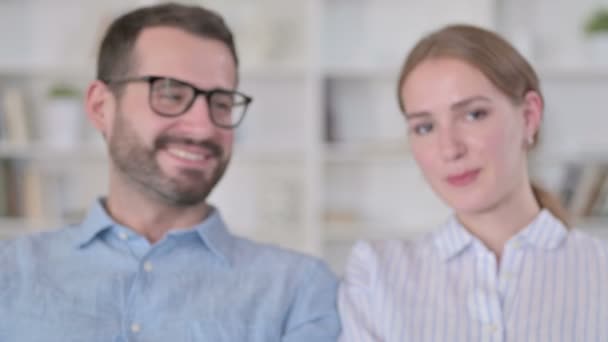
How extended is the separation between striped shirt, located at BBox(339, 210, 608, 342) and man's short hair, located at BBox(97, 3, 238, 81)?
570mm

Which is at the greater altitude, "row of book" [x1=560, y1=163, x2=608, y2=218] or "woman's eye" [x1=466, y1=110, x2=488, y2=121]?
"woman's eye" [x1=466, y1=110, x2=488, y2=121]

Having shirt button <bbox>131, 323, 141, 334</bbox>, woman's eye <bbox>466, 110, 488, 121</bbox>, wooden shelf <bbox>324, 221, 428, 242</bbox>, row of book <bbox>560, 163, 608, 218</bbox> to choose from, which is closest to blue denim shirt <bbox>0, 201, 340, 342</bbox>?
shirt button <bbox>131, 323, 141, 334</bbox>

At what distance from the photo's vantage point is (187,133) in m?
1.51

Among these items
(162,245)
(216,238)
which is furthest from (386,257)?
(162,245)

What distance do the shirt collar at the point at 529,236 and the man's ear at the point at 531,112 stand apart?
0.16 m

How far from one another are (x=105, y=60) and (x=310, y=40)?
1654 millimetres

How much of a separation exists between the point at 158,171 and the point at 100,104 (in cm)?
24

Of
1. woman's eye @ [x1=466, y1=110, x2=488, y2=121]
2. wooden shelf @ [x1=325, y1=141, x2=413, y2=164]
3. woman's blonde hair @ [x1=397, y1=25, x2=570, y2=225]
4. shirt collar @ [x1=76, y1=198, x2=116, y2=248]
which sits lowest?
wooden shelf @ [x1=325, y1=141, x2=413, y2=164]

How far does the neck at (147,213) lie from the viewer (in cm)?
156

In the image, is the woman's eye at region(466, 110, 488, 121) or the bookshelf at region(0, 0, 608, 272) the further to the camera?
the bookshelf at region(0, 0, 608, 272)

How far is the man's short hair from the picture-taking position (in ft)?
5.19

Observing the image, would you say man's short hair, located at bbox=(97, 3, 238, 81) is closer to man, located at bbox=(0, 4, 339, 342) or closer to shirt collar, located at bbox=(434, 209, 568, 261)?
man, located at bbox=(0, 4, 339, 342)

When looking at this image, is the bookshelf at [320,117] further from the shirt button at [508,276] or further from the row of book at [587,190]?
the shirt button at [508,276]

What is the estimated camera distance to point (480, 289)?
1391 millimetres
